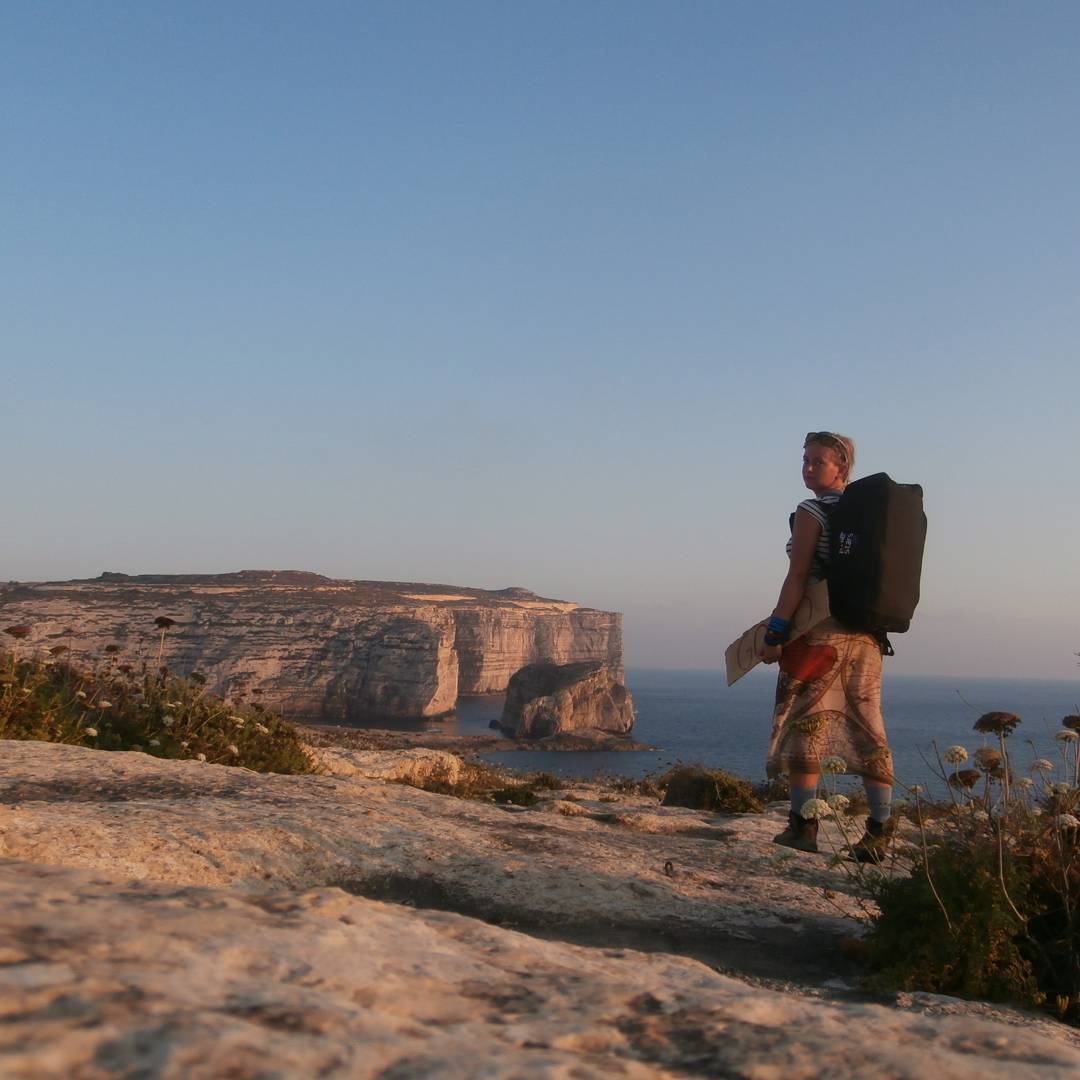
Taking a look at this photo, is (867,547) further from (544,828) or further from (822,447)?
(544,828)

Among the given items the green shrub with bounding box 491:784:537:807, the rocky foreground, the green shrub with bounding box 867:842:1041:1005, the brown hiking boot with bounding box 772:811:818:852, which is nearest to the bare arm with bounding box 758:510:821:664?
the brown hiking boot with bounding box 772:811:818:852

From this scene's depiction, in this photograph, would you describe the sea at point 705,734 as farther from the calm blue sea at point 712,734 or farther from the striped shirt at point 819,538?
the striped shirt at point 819,538

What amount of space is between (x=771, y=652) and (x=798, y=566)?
0.54 metres

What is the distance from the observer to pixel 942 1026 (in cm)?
151

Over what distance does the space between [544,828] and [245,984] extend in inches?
184

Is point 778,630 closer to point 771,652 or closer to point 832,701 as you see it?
point 771,652

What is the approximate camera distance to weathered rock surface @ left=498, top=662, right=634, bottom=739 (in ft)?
A: 244

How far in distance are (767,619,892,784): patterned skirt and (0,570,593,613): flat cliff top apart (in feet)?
236

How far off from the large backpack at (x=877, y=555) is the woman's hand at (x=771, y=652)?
412 mm

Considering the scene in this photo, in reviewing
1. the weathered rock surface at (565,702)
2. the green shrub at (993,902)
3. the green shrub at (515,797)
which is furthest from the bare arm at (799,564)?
the weathered rock surface at (565,702)

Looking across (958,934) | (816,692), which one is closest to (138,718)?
(816,692)

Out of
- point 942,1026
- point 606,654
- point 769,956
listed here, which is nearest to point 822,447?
point 769,956

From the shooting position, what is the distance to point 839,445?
5973 mm

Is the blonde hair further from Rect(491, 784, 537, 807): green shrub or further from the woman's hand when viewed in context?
Rect(491, 784, 537, 807): green shrub
